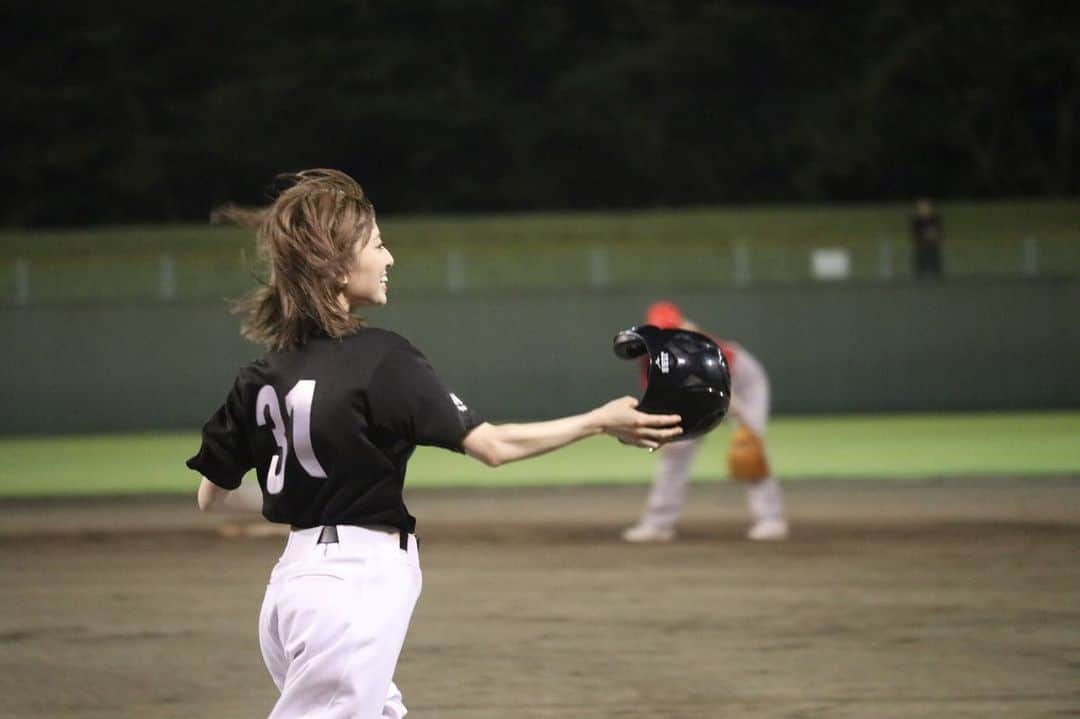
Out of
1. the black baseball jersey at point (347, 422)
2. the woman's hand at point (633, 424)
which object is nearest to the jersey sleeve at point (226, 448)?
the black baseball jersey at point (347, 422)

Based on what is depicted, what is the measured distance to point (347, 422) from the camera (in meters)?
3.96

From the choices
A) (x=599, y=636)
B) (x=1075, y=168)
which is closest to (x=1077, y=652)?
(x=599, y=636)

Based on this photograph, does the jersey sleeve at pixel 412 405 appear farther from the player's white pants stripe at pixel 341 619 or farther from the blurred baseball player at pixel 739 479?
the blurred baseball player at pixel 739 479

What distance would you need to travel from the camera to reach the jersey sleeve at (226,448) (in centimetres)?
425

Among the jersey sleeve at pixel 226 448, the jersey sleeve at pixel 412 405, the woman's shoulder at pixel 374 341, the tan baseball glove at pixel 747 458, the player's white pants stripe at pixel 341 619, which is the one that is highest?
the woman's shoulder at pixel 374 341

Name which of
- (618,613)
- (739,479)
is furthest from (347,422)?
(739,479)

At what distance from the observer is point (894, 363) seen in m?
Result: 24.4

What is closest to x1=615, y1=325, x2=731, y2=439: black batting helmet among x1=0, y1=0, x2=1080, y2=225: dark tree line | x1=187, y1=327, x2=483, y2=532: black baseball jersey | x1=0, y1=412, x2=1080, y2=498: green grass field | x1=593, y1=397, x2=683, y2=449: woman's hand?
x1=593, y1=397, x2=683, y2=449: woman's hand

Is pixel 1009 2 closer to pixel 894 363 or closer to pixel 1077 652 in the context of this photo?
pixel 894 363

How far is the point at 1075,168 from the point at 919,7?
5.55m

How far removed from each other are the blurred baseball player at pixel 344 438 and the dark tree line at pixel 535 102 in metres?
40.1

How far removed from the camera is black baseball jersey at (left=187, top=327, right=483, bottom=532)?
3.96 meters

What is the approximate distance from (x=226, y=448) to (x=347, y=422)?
0.47 m

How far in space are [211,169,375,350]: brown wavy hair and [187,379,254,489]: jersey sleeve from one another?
256mm
